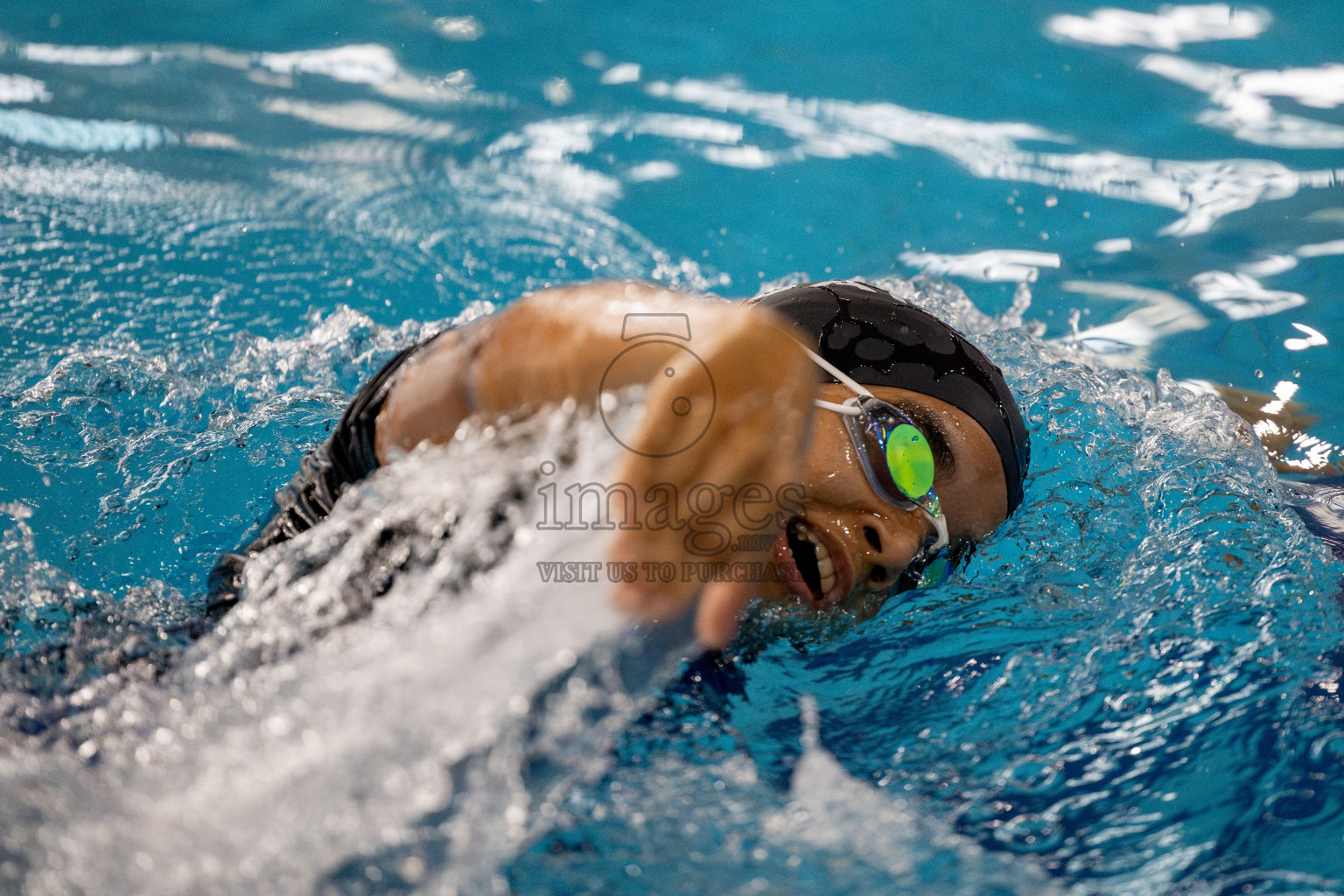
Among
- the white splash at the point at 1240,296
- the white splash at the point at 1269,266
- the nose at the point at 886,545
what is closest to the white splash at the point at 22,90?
the nose at the point at 886,545

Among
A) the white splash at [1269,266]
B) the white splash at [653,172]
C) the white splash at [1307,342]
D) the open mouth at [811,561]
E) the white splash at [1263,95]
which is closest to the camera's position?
the open mouth at [811,561]

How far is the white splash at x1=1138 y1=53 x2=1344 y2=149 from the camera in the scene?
159 inches

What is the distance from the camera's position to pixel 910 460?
73.2 inches

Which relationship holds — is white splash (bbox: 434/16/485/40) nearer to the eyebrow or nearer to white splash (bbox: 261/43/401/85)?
white splash (bbox: 261/43/401/85)

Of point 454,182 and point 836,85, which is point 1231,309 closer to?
point 836,85

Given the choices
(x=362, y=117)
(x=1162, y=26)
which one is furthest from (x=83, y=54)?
(x=1162, y=26)

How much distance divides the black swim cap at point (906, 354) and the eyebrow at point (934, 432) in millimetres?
58

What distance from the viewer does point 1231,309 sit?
3.49m

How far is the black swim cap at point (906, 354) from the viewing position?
6.49 feet

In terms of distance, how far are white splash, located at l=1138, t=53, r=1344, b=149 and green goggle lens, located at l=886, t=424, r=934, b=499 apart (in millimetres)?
3066

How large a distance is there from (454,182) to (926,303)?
6.30ft

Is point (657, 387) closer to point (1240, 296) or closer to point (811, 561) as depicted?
point (811, 561)

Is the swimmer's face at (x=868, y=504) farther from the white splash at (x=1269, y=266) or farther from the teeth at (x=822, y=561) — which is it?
the white splash at (x=1269, y=266)

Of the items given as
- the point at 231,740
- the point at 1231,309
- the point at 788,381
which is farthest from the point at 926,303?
the point at 231,740
